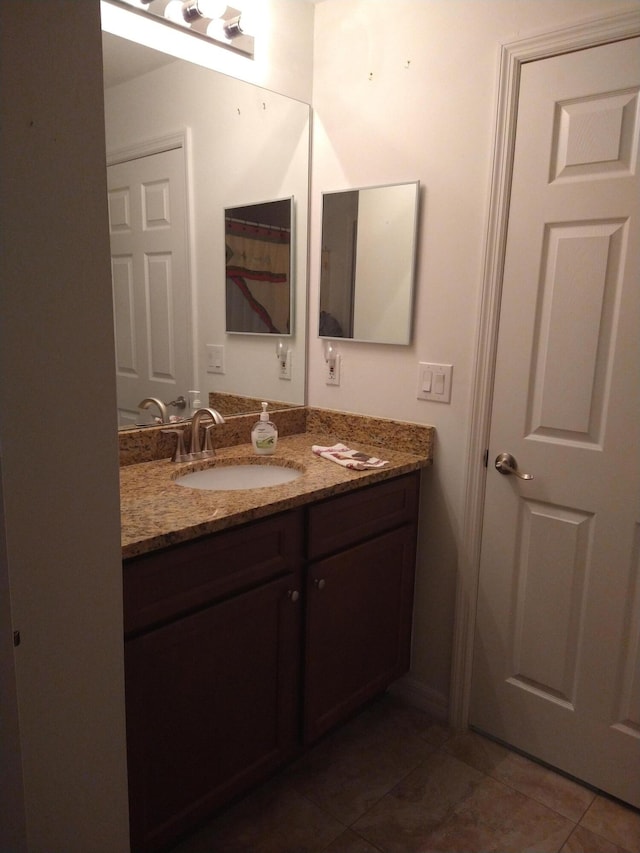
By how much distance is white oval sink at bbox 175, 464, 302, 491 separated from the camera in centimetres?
185

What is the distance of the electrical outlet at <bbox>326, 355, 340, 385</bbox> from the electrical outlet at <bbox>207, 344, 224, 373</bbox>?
0.41 m

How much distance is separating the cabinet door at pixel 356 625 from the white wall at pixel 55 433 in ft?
2.70

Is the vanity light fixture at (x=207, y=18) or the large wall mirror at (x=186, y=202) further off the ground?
the vanity light fixture at (x=207, y=18)

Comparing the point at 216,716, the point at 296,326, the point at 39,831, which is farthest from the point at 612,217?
the point at 39,831

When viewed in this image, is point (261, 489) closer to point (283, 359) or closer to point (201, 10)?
point (283, 359)

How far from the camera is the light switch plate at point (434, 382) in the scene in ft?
6.25

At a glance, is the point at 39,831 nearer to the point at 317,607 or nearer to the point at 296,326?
the point at 317,607

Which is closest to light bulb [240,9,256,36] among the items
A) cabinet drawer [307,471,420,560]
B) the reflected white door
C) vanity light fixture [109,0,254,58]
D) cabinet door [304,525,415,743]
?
vanity light fixture [109,0,254,58]

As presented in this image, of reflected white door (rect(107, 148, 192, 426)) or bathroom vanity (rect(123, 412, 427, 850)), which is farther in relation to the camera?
reflected white door (rect(107, 148, 192, 426))

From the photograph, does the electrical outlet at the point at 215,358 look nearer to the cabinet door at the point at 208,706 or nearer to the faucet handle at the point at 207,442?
the faucet handle at the point at 207,442

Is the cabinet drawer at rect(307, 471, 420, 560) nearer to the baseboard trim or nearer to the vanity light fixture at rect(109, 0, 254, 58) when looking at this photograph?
the baseboard trim

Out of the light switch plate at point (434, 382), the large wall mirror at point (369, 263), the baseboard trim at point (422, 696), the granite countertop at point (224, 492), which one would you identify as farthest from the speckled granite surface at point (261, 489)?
the baseboard trim at point (422, 696)

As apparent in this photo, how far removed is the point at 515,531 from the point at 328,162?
1406mm

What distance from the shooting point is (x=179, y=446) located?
1.84 meters
